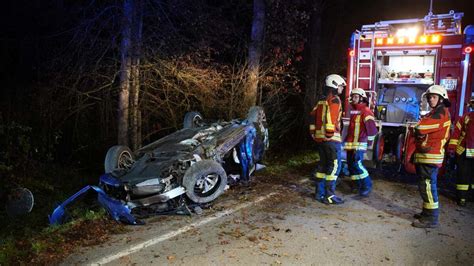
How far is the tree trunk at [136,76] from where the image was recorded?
27.2 feet

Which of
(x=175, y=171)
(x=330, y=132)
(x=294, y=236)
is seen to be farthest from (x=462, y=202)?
(x=175, y=171)

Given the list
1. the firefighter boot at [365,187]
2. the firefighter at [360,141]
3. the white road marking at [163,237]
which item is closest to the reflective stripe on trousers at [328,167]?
the firefighter at [360,141]

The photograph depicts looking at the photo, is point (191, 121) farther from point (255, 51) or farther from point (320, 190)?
point (255, 51)

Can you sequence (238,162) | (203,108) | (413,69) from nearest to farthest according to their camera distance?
(238,162)
(413,69)
(203,108)

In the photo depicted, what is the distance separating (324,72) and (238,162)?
1031cm

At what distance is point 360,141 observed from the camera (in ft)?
21.3

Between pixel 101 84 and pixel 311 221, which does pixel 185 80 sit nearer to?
pixel 101 84

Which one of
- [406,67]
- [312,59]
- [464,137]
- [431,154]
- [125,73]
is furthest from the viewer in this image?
[312,59]

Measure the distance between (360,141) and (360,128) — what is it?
0.65 ft

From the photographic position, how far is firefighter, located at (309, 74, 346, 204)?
5930 millimetres

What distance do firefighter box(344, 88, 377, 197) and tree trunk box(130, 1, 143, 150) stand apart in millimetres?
4275

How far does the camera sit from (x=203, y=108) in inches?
374

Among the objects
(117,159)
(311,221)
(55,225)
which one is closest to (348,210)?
(311,221)

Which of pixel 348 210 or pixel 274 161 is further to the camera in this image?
pixel 274 161
